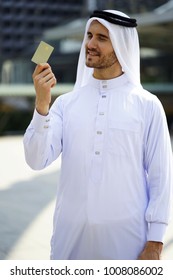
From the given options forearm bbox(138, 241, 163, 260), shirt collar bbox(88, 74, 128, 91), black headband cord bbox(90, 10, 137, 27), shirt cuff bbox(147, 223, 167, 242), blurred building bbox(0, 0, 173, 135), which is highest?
black headband cord bbox(90, 10, 137, 27)

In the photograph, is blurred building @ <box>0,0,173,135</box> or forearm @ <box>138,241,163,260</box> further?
blurred building @ <box>0,0,173,135</box>

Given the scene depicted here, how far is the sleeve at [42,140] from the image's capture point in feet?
8.08

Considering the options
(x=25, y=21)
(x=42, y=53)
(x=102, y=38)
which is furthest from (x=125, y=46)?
(x=25, y=21)

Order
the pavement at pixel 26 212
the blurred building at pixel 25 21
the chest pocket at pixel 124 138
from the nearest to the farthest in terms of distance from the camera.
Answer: the chest pocket at pixel 124 138 < the pavement at pixel 26 212 < the blurred building at pixel 25 21

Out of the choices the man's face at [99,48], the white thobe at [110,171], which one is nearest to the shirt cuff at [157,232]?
the white thobe at [110,171]

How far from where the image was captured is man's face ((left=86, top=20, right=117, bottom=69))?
2568 mm

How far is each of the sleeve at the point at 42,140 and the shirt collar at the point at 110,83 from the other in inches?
11.4

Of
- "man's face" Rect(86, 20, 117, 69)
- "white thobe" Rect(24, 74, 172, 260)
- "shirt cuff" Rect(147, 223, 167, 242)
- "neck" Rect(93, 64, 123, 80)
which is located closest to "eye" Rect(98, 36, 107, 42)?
"man's face" Rect(86, 20, 117, 69)

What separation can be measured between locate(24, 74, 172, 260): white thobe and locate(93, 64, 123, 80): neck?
10cm

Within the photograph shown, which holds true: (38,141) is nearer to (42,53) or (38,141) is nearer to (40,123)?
(40,123)

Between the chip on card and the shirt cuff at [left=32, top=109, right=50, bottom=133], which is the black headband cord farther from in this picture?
the shirt cuff at [left=32, top=109, right=50, bottom=133]

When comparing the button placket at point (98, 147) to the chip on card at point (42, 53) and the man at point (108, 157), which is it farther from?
the chip on card at point (42, 53)

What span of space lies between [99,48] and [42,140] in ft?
1.86

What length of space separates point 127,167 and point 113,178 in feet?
0.30
